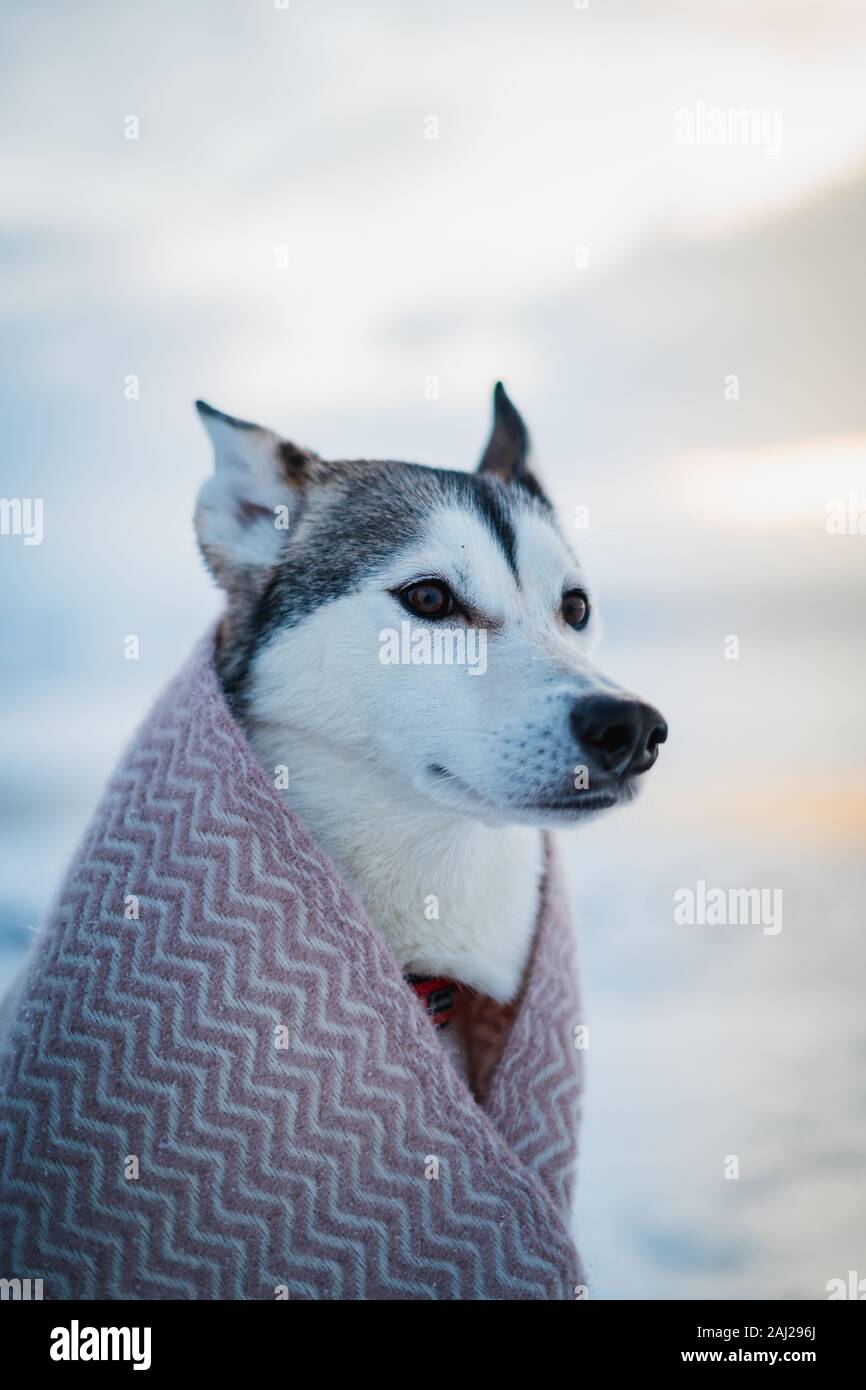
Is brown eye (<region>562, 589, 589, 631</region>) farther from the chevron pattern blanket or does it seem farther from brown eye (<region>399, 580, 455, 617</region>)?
the chevron pattern blanket

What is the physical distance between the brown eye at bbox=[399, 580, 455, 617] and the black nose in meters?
0.24

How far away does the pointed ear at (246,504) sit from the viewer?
1487 millimetres

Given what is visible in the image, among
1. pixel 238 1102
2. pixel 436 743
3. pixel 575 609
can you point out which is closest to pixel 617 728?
pixel 436 743

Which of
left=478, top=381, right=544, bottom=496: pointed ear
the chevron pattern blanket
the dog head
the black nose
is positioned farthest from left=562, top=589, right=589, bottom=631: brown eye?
the chevron pattern blanket

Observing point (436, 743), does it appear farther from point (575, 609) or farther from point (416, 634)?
point (575, 609)

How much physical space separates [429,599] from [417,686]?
0.12 meters

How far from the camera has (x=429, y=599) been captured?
1.42 meters

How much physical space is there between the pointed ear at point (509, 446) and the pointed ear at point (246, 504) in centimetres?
36

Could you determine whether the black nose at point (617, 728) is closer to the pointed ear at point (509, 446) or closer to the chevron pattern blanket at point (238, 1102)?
the chevron pattern blanket at point (238, 1102)

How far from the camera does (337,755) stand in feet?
4.68

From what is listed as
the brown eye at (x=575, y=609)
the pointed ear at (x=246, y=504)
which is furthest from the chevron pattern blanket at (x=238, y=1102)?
the brown eye at (x=575, y=609)
